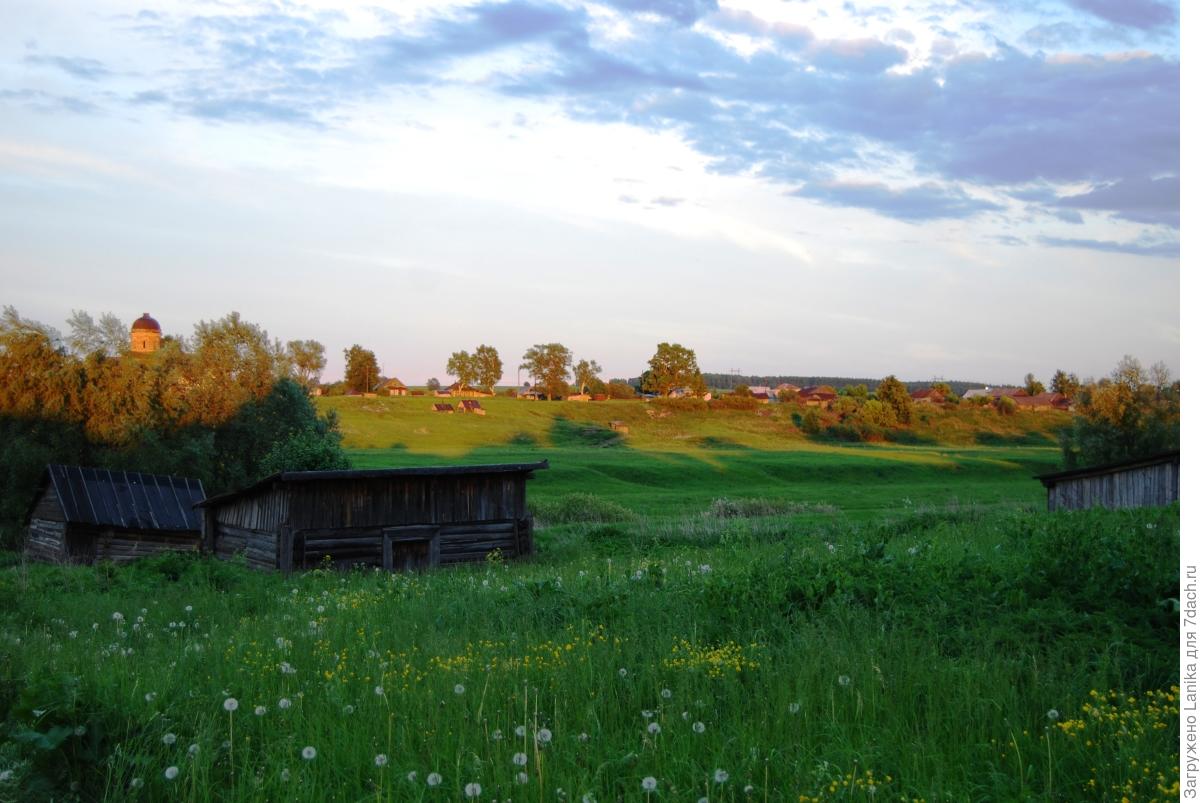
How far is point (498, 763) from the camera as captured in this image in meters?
5.12

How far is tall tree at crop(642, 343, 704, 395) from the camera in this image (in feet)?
448

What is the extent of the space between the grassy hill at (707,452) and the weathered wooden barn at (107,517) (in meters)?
21.9

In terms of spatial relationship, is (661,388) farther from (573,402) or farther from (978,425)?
(978,425)

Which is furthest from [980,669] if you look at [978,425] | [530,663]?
[978,425]

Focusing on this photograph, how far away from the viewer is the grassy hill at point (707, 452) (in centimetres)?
6147

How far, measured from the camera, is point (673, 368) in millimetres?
137500

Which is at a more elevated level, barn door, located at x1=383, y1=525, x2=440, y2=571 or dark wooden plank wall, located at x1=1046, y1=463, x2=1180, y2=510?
dark wooden plank wall, located at x1=1046, y1=463, x2=1180, y2=510

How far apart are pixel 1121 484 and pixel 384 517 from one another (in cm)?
2407

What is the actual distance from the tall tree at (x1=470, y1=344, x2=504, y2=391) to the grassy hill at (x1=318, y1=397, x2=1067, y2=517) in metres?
29.1

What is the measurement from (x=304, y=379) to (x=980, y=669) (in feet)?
177

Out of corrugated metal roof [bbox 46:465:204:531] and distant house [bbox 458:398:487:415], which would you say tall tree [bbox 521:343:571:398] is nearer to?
distant house [bbox 458:398:487:415]

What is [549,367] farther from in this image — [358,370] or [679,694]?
[679,694]

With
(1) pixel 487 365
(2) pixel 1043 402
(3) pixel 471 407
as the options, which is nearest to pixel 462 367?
(1) pixel 487 365

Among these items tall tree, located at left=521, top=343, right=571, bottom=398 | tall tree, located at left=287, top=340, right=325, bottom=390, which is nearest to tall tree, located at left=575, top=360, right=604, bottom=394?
tall tree, located at left=521, top=343, right=571, bottom=398
